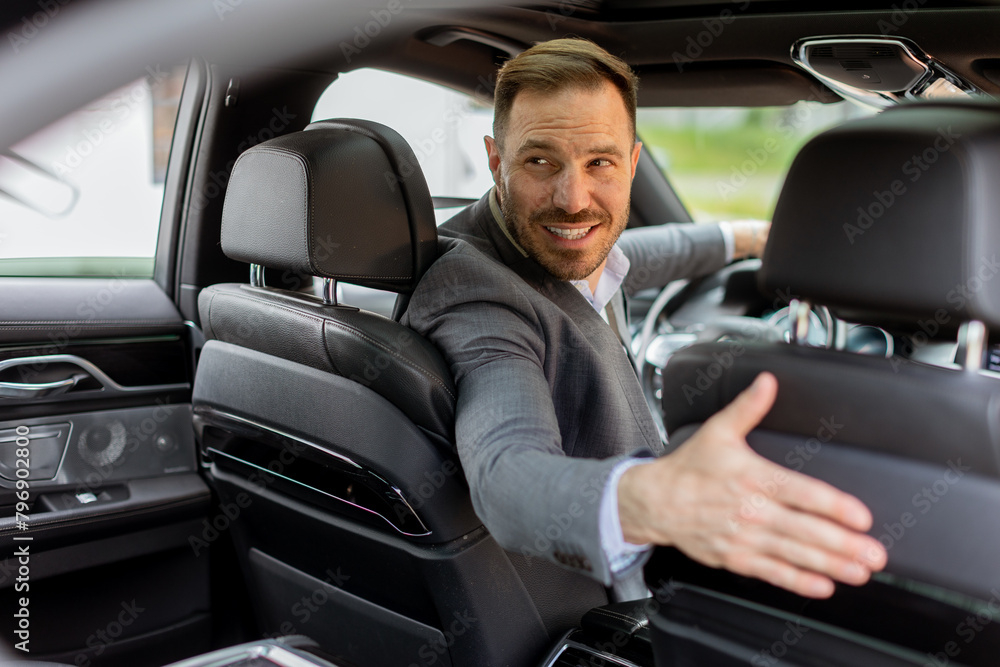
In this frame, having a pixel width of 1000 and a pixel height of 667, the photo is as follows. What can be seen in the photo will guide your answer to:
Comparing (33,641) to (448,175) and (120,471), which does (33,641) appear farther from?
(448,175)

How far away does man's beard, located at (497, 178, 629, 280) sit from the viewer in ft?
5.61

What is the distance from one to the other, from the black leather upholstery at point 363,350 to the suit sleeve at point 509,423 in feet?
0.16

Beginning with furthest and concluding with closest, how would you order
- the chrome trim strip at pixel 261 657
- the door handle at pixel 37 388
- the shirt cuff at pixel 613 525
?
the door handle at pixel 37 388, the chrome trim strip at pixel 261 657, the shirt cuff at pixel 613 525

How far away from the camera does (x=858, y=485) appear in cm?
98

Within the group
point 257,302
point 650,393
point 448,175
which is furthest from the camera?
point 448,175

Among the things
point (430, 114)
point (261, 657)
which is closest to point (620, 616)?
point (261, 657)

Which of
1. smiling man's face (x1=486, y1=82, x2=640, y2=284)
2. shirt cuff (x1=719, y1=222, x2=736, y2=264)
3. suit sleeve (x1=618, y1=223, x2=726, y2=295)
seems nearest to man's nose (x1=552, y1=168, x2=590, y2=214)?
smiling man's face (x1=486, y1=82, x2=640, y2=284)

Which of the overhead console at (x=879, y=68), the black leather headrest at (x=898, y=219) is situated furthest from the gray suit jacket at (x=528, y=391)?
the overhead console at (x=879, y=68)

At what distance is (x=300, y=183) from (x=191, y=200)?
0.99 m

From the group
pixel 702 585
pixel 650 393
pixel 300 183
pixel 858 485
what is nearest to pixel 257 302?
pixel 300 183

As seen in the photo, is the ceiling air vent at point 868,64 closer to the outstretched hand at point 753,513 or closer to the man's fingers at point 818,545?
the outstretched hand at point 753,513

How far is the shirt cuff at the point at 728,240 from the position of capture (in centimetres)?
298

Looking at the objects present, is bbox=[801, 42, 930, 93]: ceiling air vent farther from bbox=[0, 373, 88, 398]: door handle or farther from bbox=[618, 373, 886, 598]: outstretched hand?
bbox=[0, 373, 88, 398]: door handle

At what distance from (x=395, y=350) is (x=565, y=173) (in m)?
0.51
